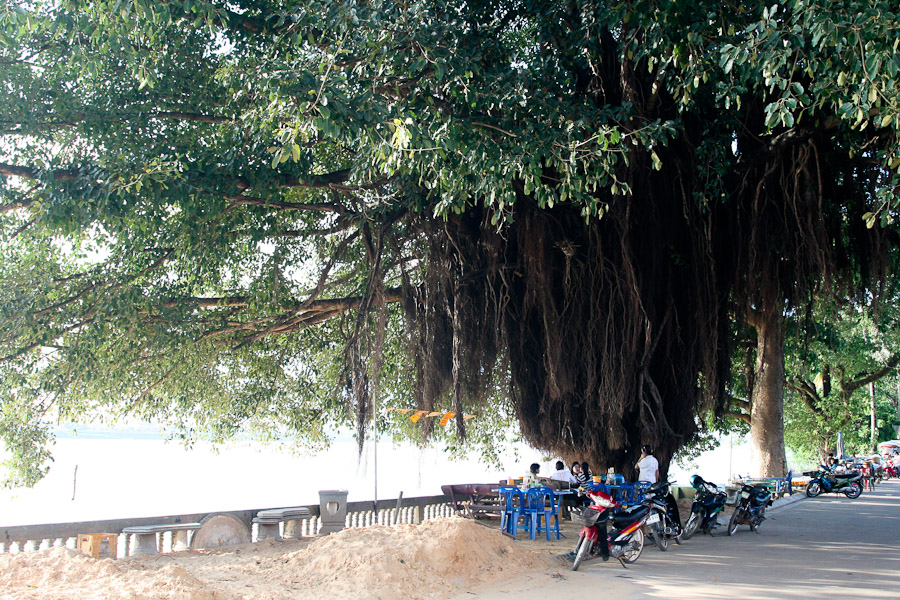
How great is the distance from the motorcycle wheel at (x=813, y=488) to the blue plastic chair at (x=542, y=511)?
10.4m

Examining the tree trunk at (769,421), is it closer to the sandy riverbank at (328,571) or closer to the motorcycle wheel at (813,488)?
the motorcycle wheel at (813,488)

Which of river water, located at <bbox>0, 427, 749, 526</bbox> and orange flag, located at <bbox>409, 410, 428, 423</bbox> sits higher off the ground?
orange flag, located at <bbox>409, 410, 428, 423</bbox>

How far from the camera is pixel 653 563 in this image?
6844mm

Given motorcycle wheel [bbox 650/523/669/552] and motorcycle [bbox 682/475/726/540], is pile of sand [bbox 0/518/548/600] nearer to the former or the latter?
motorcycle wheel [bbox 650/523/669/552]

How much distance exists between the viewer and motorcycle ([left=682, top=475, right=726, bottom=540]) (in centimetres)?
880

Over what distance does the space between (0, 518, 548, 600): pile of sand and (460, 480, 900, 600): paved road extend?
1.33 ft

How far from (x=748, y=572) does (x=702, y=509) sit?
2.69 metres

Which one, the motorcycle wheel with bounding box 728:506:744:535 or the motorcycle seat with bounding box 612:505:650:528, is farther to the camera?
the motorcycle wheel with bounding box 728:506:744:535

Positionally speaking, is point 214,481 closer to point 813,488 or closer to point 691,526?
point 813,488

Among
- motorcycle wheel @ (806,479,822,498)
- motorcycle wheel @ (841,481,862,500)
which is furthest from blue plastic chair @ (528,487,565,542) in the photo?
motorcycle wheel @ (841,481,862,500)

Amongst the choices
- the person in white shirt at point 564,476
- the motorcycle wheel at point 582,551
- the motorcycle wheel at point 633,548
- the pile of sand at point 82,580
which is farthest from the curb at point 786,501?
the pile of sand at point 82,580

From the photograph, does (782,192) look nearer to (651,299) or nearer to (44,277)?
(651,299)

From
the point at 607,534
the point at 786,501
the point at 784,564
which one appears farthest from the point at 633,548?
the point at 786,501

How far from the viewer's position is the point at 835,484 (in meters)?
16.6
